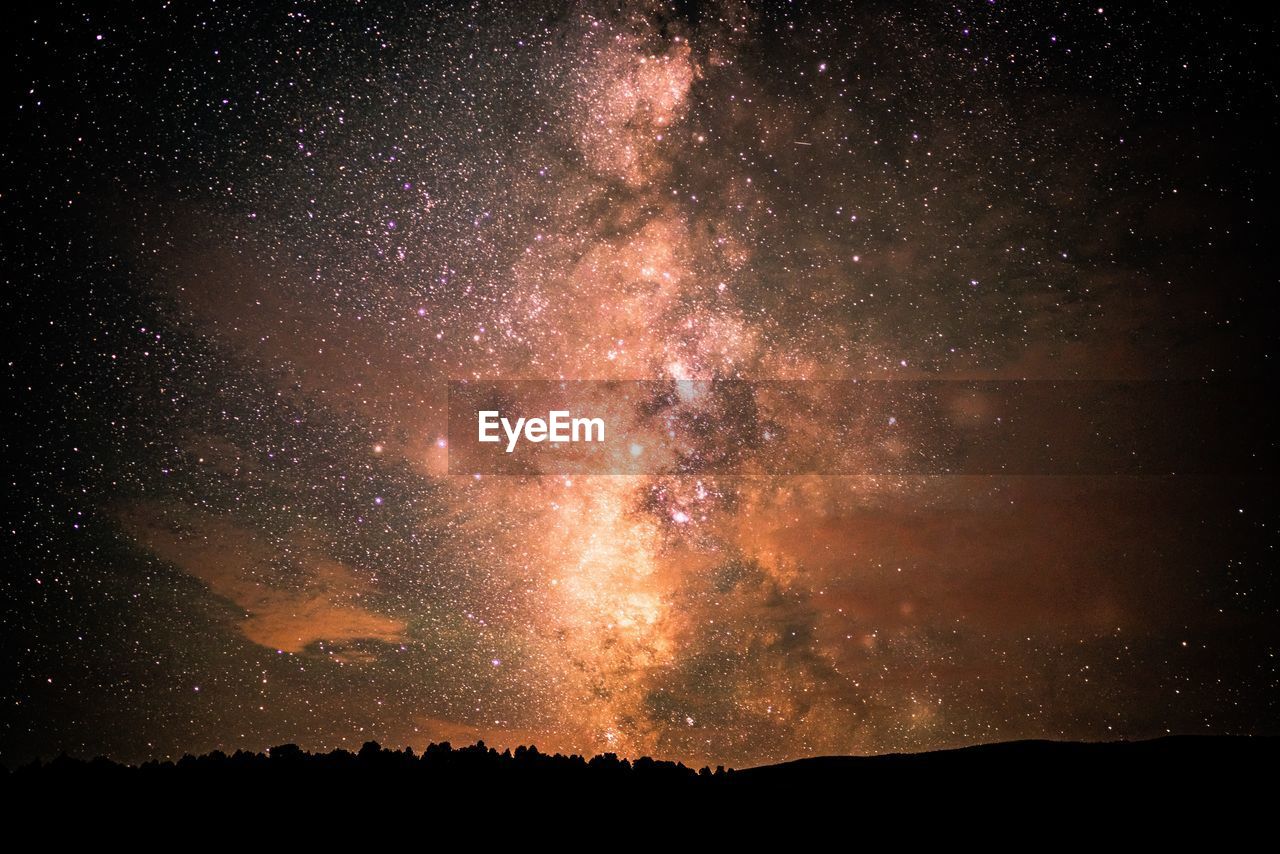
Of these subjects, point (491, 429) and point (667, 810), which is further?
point (491, 429)

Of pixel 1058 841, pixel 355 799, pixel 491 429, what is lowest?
pixel 1058 841

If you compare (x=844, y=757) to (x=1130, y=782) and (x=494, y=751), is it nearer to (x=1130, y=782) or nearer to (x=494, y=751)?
(x=1130, y=782)

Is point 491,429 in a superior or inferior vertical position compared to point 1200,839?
superior

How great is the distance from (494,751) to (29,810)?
4394 mm

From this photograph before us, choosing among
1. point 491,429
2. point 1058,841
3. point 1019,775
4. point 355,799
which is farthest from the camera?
point 491,429

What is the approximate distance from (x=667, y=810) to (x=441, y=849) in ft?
7.76

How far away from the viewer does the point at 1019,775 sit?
7590 mm

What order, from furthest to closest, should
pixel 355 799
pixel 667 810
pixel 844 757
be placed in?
pixel 844 757, pixel 667 810, pixel 355 799

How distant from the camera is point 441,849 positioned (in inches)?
232

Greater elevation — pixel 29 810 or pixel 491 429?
pixel 491 429

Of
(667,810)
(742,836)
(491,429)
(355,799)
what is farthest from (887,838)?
(491,429)

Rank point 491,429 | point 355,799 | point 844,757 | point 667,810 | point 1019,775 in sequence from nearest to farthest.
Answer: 1. point 355,799
2. point 667,810
3. point 1019,775
4. point 844,757
5. point 491,429

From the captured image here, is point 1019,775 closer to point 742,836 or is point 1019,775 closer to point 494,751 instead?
point 742,836

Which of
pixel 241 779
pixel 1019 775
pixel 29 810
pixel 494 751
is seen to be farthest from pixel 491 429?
pixel 1019 775
